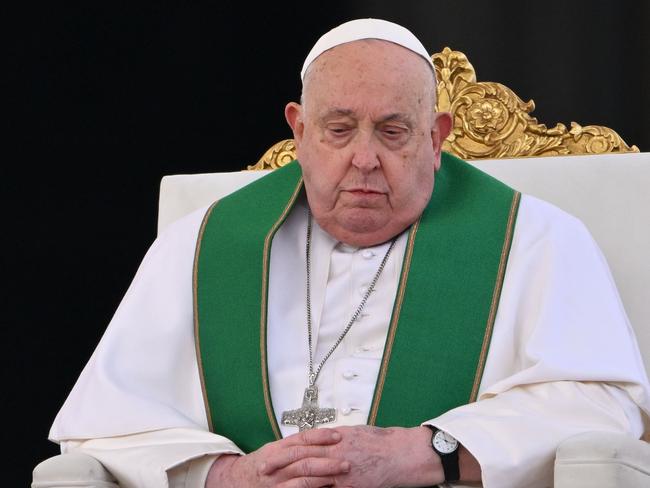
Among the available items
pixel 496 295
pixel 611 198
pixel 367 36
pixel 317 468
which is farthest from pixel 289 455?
pixel 611 198

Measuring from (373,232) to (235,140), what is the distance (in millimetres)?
1674

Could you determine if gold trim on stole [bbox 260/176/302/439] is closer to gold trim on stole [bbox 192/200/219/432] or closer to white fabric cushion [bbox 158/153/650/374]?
gold trim on stole [bbox 192/200/219/432]

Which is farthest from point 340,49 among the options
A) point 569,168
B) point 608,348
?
point 608,348

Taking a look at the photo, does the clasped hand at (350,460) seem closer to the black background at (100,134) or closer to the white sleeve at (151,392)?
the white sleeve at (151,392)

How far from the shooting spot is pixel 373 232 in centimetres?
373

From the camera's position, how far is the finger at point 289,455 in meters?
3.15

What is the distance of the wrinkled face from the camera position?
141 inches

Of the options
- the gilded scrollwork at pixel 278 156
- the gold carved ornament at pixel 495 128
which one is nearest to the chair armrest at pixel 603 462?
the gold carved ornament at pixel 495 128

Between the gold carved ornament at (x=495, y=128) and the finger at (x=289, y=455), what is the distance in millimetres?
1374

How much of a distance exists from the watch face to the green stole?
245 millimetres

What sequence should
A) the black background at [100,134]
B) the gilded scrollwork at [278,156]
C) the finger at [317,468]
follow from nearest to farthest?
the finger at [317,468] < the gilded scrollwork at [278,156] < the black background at [100,134]

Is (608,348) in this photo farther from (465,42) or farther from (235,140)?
(235,140)

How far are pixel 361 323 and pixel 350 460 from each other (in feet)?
1.90

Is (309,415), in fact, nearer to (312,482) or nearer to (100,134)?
(312,482)
